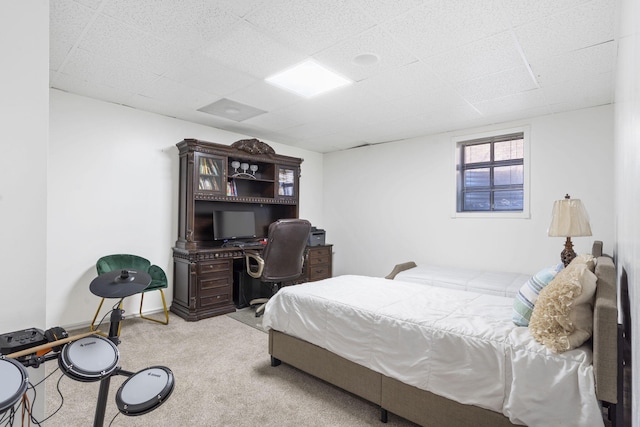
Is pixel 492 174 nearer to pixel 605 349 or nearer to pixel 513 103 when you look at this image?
pixel 513 103

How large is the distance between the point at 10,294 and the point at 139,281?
0.51 m

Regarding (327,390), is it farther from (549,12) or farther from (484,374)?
(549,12)

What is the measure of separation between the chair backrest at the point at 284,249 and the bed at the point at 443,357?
42.5 inches

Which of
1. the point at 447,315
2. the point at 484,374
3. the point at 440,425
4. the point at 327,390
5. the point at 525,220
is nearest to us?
the point at 484,374

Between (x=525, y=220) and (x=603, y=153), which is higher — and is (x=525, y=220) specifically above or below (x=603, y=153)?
below

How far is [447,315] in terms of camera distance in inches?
74.9

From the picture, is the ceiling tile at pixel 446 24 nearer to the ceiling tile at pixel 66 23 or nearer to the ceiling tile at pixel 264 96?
the ceiling tile at pixel 264 96

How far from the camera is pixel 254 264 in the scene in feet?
14.2

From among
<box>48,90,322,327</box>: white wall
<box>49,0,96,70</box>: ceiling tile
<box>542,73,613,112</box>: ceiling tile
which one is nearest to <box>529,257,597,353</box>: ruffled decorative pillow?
<box>542,73,613,112</box>: ceiling tile

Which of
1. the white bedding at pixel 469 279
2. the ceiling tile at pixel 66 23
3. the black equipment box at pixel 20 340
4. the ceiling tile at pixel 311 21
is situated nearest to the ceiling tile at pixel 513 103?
the white bedding at pixel 469 279

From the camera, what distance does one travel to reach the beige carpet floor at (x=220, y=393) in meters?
1.92

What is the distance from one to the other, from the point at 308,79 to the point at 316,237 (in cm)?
283

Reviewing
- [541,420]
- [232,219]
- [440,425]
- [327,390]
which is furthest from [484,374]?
[232,219]

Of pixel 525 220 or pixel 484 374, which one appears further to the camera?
pixel 525 220
